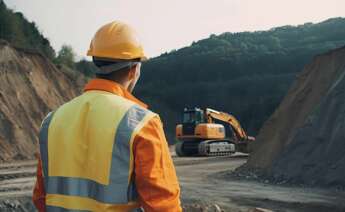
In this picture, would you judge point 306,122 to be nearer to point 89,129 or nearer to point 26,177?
point 26,177

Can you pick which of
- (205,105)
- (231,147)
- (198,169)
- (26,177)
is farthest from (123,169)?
(205,105)

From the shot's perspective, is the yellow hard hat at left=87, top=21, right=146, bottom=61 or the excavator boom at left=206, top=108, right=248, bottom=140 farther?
the excavator boom at left=206, top=108, right=248, bottom=140

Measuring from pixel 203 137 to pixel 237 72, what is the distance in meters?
42.9

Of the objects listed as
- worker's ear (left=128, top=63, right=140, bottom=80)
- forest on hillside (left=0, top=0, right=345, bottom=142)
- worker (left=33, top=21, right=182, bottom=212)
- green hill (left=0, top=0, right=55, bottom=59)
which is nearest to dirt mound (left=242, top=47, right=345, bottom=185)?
worker's ear (left=128, top=63, right=140, bottom=80)

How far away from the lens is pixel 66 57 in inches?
1751

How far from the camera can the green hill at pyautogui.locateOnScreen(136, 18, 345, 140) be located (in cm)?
5930

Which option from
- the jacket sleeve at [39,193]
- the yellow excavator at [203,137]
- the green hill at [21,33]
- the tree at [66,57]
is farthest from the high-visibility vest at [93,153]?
the tree at [66,57]

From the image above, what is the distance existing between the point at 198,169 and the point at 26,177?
5669 mm

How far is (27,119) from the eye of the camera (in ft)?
88.8

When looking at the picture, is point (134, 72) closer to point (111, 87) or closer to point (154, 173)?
point (111, 87)

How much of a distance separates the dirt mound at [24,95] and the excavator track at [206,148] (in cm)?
692

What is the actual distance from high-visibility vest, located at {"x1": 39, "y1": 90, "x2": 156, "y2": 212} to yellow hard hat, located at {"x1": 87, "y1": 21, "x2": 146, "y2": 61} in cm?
17

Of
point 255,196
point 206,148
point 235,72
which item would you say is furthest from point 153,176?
point 235,72

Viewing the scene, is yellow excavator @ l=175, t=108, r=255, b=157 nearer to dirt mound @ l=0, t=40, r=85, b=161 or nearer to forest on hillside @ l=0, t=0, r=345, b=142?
dirt mound @ l=0, t=40, r=85, b=161
